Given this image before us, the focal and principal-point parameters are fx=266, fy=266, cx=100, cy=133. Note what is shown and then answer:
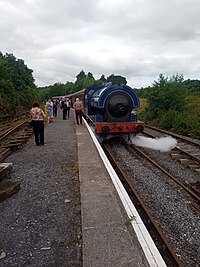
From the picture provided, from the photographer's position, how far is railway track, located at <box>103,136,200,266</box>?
12.8ft

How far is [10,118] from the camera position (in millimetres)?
24609

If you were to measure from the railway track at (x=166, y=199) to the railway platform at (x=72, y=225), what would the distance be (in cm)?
58

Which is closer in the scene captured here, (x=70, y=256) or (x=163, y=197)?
(x=70, y=256)

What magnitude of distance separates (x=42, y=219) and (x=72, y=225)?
1.74 ft

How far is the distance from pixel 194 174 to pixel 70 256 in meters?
5.28

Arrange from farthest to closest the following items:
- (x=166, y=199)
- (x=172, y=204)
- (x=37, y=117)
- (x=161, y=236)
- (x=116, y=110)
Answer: (x=116, y=110), (x=37, y=117), (x=166, y=199), (x=172, y=204), (x=161, y=236)

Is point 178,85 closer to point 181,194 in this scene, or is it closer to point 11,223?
point 181,194

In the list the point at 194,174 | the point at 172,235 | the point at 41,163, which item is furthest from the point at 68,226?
the point at 194,174

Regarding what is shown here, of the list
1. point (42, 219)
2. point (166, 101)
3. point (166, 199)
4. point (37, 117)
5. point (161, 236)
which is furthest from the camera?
point (166, 101)

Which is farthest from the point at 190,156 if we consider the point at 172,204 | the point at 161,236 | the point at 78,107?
the point at 78,107

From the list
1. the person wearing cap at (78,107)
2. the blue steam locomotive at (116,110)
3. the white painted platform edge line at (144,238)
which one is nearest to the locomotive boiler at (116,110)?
the blue steam locomotive at (116,110)

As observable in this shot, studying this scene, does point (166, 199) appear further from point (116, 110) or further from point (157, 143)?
point (157, 143)

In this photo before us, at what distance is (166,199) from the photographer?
5559mm

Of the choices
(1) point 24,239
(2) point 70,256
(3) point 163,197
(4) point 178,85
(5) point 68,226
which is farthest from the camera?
(4) point 178,85
